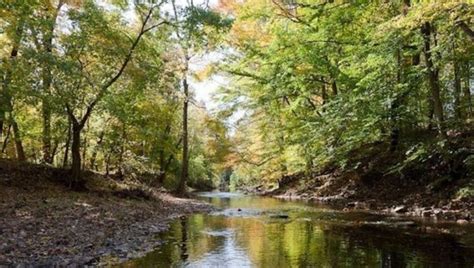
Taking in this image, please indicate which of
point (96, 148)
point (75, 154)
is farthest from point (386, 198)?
point (96, 148)

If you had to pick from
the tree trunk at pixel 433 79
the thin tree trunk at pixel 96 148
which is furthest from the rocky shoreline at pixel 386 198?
the thin tree trunk at pixel 96 148

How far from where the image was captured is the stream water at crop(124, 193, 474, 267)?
8.38m

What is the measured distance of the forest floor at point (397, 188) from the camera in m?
15.0

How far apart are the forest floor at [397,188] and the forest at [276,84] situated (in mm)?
75

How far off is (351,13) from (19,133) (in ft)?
48.4

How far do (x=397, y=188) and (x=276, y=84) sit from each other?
29.2 ft

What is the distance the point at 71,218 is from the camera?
12086mm

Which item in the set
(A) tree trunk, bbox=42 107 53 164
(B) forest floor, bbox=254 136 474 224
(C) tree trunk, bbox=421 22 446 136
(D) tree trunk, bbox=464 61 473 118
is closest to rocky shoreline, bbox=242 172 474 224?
(B) forest floor, bbox=254 136 474 224

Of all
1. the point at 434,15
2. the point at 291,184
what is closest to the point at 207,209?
the point at 434,15

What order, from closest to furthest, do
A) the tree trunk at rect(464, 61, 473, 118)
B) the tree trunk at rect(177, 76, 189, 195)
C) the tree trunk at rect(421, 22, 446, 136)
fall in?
the tree trunk at rect(421, 22, 446, 136)
the tree trunk at rect(464, 61, 473, 118)
the tree trunk at rect(177, 76, 189, 195)

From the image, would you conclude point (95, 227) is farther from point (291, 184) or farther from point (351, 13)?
point (291, 184)

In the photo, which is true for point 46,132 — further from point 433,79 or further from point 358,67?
point 433,79

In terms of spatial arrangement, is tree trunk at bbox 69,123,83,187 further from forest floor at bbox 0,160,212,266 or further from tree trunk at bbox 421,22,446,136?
tree trunk at bbox 421,22,446,136

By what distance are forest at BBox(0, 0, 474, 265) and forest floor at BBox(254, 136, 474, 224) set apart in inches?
3.0
